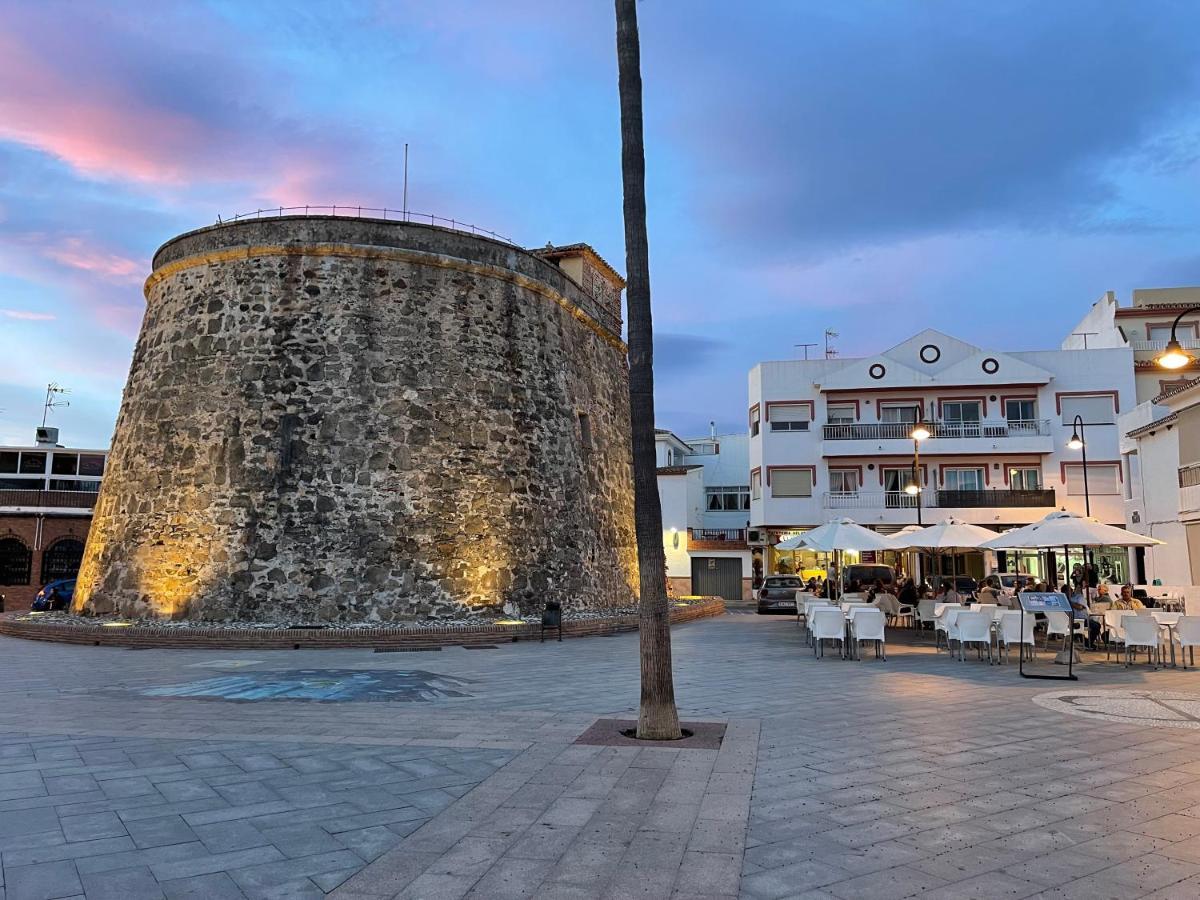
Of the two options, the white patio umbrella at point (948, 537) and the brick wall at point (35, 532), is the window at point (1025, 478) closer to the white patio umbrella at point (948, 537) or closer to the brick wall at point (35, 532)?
the white patio umbrella at point (948, 537)

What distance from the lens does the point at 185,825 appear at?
4.80m

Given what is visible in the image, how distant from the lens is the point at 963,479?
1479 inches

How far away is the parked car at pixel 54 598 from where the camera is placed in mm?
24516

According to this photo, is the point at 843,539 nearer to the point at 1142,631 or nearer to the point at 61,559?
the point at 1142,631

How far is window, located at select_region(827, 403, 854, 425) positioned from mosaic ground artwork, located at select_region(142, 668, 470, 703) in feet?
100

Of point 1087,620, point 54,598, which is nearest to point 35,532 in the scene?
point 54,598

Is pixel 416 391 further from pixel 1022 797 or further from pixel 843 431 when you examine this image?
pixel 843 431

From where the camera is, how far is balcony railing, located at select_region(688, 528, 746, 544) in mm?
43622

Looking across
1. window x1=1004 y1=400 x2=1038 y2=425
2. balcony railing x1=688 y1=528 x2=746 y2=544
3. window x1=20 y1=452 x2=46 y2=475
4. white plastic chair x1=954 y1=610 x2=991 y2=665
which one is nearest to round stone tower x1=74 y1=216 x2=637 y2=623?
white plastic chair x1=954 y1=610 x2=991 y2=665

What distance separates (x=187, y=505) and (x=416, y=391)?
5260mm

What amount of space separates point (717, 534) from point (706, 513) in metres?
3.40

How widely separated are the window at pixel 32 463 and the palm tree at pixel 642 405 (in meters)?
48.2

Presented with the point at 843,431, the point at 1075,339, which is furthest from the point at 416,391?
the point at 1075,339

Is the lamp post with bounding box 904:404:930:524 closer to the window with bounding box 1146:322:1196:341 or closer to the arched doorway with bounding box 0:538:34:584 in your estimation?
the window with bounding box 1146:322:1196:341
